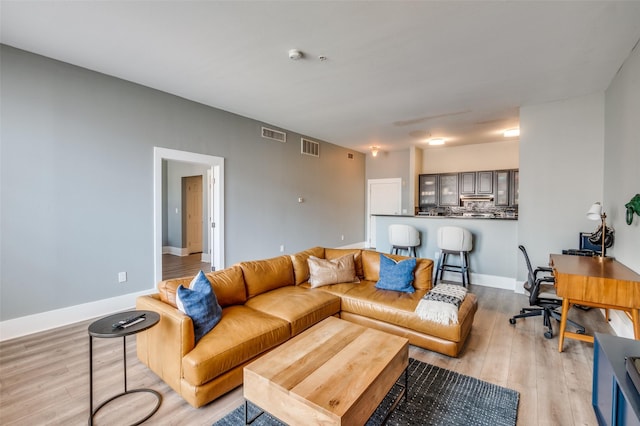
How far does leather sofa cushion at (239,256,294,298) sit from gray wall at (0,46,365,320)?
1899 mm

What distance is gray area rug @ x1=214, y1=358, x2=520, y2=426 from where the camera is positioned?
1.78 m

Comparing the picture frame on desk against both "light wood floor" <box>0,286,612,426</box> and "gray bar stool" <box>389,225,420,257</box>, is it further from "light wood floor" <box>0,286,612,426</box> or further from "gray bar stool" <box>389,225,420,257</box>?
"gray bar stool" <box>389,225,420,257</box>

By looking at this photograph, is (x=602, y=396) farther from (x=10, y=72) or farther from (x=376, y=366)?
(x=10, y=72)

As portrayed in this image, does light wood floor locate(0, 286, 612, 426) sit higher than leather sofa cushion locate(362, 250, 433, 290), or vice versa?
leather sofa cushion locate(362, 250, 433, 290)

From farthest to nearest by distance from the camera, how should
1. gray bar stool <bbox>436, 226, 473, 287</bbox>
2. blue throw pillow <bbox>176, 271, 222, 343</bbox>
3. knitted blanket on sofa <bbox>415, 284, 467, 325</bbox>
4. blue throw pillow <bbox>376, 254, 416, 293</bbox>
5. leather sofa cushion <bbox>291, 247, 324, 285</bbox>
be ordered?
gray bar stool <bbox>436, 226, 473, 287</bbox> < leather sofa cushion <bbox>291, 247, 324, 285</bbox> < blue throw pillow <bbox>376, 254, 416, 293</bbox> < knitted blanket on sofa <bbox>415, 284, 467, 325</bbox> < blue throw pillow <bbox>176, 271, 222, 343</bbox>

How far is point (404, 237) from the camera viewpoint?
5.14 m

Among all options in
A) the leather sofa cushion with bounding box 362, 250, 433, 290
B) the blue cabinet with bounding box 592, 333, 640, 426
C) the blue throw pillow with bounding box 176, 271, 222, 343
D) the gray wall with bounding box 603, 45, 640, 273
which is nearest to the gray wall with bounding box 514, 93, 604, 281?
the gray wall with bounding box 603, 45, 640, 273

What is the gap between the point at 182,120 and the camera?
14.1ft

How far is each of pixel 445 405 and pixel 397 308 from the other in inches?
35.0

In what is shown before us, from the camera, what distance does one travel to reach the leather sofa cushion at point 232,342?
1805 millimetres

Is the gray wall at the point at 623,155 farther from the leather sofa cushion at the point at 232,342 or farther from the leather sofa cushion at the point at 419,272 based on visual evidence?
the leather sofa cushion at the point at 232,342

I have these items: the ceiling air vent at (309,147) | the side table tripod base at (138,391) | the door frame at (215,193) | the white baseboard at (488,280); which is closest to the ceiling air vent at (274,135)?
the ceiling air vent at (309,147)

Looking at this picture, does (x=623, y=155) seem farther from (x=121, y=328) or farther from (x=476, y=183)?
(x=121, y=328)

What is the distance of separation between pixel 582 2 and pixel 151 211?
4969 millimetres
